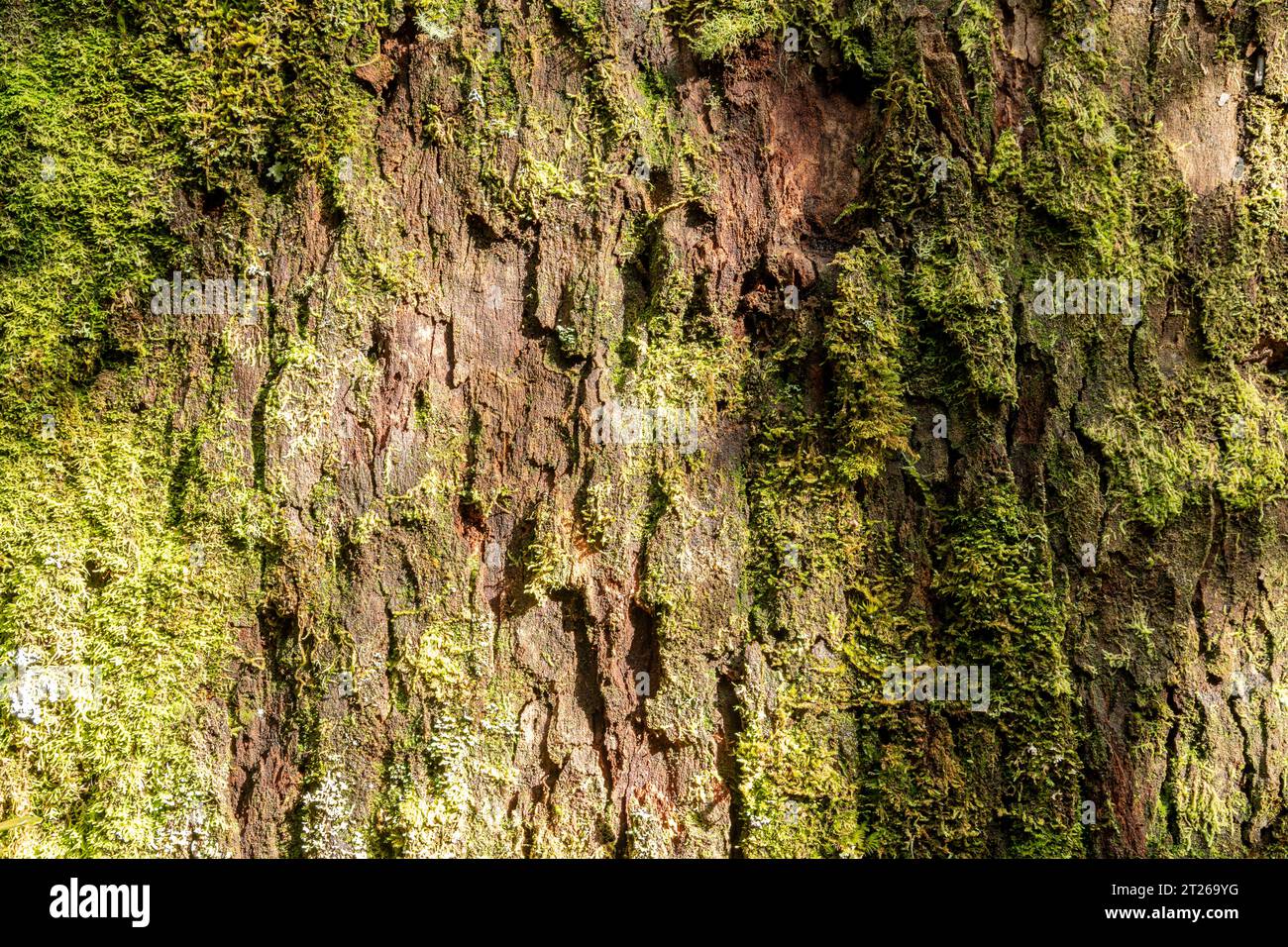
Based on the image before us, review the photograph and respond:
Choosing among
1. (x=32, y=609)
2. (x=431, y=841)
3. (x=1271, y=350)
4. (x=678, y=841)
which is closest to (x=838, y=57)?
(x=1271, y=350)

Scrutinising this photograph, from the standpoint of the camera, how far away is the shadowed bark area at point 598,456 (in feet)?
6.94

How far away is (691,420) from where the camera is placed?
213cm

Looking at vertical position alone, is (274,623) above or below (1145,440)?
below

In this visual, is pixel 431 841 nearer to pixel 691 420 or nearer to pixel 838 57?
pixel 691 420

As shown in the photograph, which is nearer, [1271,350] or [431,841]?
[431,841]

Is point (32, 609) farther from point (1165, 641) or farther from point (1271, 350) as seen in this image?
point (1271, 350)

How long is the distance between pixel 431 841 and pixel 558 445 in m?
1.13

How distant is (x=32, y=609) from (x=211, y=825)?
2.59ft

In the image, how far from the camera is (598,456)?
2.12m

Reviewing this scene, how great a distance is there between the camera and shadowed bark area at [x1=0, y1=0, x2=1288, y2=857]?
2.12 meters

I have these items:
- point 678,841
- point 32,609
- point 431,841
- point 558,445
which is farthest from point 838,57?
point 32,609

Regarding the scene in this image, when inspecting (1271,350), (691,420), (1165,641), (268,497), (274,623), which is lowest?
(1165,641)

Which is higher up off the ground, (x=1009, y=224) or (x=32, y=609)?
(x=1009, y=224)
